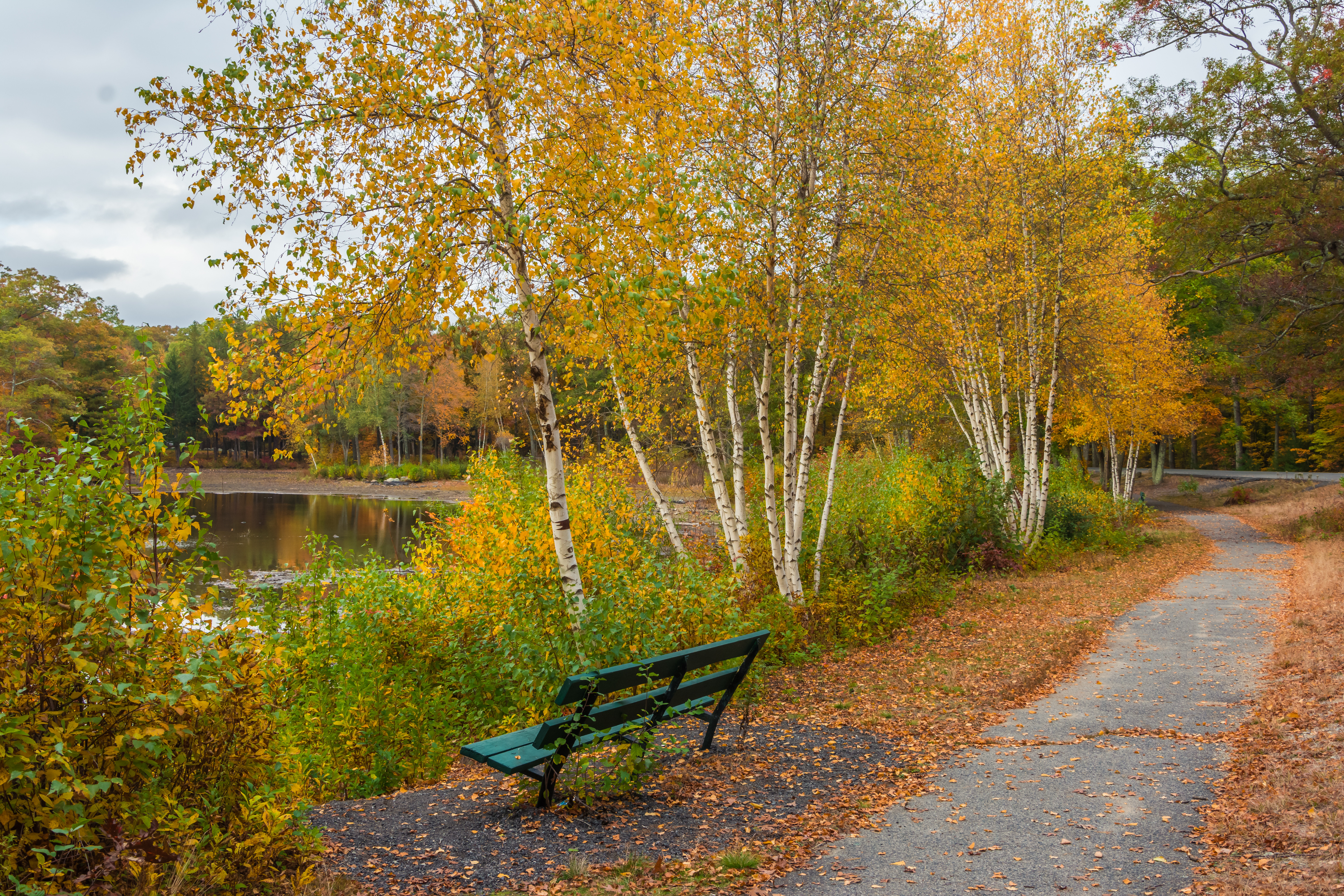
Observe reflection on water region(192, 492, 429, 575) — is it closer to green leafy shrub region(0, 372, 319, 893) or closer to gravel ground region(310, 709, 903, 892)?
gravel ground region(310, 709, 903, 892)

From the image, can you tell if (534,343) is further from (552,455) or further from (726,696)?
(726,696)

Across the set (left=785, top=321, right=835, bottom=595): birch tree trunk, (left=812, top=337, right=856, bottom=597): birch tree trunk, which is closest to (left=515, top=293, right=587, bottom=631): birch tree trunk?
(left=785, top=321, right=835, bottom=595): birch tree trunk

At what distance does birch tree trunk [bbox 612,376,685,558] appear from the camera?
858cm

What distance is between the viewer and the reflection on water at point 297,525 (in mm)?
21297

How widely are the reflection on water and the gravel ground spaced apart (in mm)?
5155

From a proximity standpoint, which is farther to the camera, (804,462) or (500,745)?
(804,462)

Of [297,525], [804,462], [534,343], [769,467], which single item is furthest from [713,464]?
[297,525]

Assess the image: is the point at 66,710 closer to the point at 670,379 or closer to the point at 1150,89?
the point at 670,379

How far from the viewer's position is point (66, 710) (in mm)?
2645

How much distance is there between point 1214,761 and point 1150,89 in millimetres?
13808

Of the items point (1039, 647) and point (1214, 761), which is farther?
point (1039, 647)

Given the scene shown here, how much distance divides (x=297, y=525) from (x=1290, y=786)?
3147 cm

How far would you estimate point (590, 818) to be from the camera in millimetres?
4125

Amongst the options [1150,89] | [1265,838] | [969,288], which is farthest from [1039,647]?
[1150,89]
